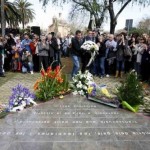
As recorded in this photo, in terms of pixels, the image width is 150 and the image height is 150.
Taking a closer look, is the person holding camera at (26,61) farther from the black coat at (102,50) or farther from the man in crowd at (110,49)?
the man in crowd at (110,49)

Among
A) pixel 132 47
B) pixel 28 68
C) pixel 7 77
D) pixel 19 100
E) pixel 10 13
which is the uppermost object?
pixel 10 13

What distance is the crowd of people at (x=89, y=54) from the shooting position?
1046 centimetres

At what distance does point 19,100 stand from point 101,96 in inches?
81.3

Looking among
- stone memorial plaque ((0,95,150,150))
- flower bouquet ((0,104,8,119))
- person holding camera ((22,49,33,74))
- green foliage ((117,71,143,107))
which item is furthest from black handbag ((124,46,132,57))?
flower bouquet ((0,104,8,119))

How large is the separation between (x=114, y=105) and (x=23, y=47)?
6.88 m

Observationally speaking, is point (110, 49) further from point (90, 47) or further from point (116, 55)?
point (90, 47)

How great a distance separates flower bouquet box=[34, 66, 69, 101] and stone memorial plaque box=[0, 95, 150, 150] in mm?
490

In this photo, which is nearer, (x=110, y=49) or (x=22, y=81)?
(x=22, y=81)

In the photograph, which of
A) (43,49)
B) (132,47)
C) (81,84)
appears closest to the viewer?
(81,84)

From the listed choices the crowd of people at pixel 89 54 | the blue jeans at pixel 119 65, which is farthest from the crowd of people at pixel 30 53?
the blue jeans at pixel 119 65

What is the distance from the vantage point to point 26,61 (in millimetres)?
12000

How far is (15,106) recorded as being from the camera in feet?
19.5

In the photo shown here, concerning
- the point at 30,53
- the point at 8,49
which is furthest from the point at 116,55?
the point at 8,49

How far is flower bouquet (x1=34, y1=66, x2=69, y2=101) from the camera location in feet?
22.3
